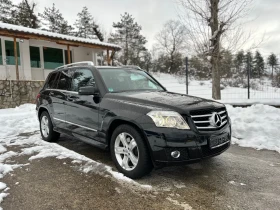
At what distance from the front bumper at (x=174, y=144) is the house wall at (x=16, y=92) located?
35.0 feet

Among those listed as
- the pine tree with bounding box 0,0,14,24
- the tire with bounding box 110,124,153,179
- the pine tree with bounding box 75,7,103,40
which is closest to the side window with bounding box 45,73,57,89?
the tire with bounding box 110,124,153,179

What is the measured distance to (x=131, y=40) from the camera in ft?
123

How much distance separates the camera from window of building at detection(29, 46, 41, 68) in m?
15.9

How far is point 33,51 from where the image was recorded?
52.5 feet

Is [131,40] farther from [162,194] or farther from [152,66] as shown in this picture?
[162,194]

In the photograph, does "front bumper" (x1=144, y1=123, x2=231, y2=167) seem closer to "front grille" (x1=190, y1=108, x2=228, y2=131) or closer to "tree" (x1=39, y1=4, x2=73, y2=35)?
"front grille" (x1=190, y1=108, x2=228, y2=131)

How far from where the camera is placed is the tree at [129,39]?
119 feet

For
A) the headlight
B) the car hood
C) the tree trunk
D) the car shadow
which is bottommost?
the car shadow

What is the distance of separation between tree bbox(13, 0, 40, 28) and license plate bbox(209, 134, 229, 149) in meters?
33.4

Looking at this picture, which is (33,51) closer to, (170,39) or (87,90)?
(87,90)

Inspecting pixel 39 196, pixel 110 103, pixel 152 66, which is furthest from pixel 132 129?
pixel 152 66

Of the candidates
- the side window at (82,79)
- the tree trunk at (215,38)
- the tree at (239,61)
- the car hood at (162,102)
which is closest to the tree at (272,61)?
the tree at (239,61)

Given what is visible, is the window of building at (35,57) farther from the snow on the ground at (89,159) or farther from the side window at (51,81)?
the side window at (51,81)

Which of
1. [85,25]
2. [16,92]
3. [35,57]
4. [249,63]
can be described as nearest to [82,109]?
[249,63]
